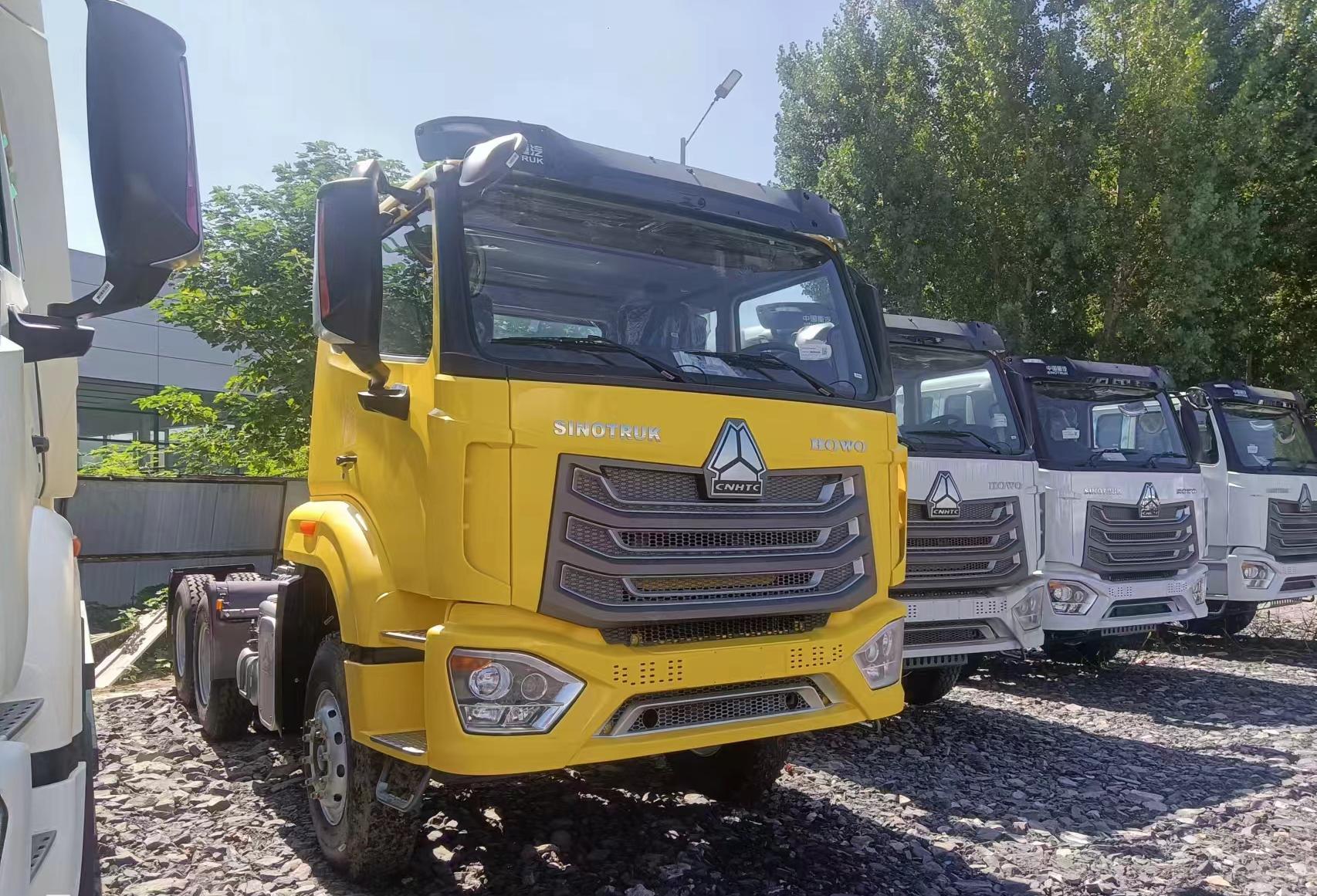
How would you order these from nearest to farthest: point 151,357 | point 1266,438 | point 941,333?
point 941,333, point 1266,438, point 151,357

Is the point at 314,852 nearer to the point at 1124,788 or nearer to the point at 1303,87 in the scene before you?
the point at 1124,788

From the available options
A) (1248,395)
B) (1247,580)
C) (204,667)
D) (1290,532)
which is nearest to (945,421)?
(1247,580)

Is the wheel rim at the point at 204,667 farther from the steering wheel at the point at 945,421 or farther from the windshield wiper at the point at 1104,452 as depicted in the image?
the windshield wiper at the point at 1104,452

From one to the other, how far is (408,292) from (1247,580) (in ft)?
28.4

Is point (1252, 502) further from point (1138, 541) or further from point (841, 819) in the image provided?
point (841, 819)

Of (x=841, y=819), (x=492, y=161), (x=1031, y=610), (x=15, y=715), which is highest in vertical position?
(x=492, y=161)

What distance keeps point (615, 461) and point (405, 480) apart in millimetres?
757

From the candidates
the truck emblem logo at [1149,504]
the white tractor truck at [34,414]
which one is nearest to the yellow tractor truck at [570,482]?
the white tractor truck at [34,414]

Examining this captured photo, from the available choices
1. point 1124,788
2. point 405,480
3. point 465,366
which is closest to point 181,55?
Result: point 465,366

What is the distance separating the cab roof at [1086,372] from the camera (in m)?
7.46

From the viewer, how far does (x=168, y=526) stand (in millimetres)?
10297

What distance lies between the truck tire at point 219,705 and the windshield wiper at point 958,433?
15.3ft

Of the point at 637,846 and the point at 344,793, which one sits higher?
the point at 344,793

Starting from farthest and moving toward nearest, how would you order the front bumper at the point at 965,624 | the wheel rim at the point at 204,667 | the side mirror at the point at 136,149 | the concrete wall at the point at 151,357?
the concrete wall at the point at 151,357 → the front bumper at the point at 965,624 → the wheel rim at the point at 204,667 → the side mirror at the point at 136,149
